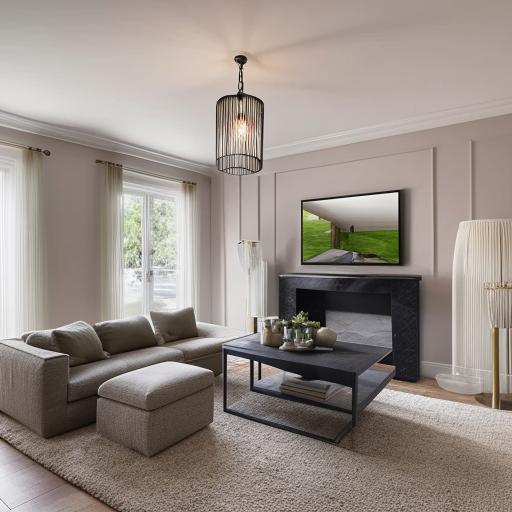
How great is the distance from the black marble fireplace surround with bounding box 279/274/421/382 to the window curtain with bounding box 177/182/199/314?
1455mm

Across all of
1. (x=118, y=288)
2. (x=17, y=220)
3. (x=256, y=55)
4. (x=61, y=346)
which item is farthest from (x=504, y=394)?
(x=17, y=220)

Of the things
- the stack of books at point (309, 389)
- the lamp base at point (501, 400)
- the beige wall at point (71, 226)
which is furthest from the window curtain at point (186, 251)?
the lamp base at point (501, 400)

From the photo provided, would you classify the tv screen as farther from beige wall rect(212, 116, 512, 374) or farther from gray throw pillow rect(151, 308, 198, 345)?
gray throw pillow rect(151, 308, 198, 345)

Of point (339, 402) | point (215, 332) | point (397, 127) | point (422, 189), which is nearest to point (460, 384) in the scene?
point (339, 402)

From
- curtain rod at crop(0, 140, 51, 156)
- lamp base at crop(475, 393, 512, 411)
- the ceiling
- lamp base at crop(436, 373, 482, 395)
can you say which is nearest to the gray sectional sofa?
curtain rod at crop(0, 140, 51, 156)

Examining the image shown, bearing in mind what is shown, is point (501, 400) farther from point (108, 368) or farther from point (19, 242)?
point (19, 242)

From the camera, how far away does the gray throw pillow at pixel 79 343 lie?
2.96 meters

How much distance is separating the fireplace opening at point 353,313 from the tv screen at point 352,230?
16.1 inches

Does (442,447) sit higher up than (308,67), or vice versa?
(308,67)

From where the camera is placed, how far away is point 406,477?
2125mm

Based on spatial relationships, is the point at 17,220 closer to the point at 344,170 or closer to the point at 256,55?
the point at 256,55

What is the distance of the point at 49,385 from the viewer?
2.55 m

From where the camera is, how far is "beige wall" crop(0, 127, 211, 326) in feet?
13.3

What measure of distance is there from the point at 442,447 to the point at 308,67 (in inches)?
111
